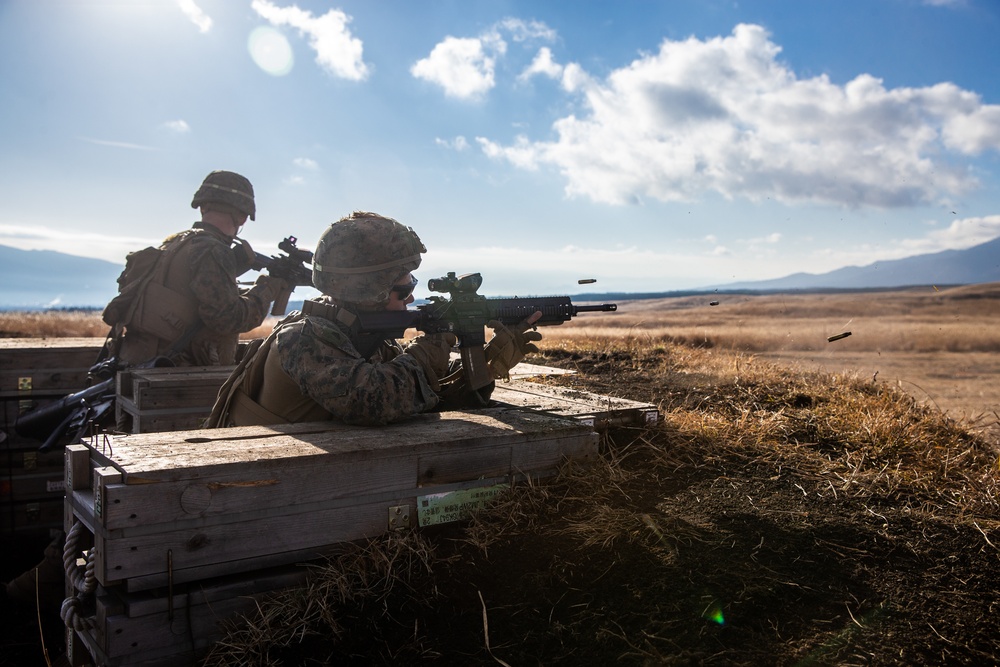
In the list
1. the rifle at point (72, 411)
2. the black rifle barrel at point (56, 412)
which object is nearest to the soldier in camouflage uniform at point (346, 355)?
the rifle at point (72, 411)

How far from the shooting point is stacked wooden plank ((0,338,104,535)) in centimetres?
762

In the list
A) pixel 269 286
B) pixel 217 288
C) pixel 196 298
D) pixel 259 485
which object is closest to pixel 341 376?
pixel 259 485

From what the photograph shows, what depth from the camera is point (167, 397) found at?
583 centimetres

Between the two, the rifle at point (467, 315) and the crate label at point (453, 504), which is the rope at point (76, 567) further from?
the rifle at point (467, 315)

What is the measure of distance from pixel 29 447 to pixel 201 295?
2757 mm

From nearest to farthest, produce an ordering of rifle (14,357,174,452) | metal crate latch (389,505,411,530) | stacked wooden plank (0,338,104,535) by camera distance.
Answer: metal crate latch (389,505,411,530)
rifle (14,357,174,452)
stacked wooden plank (0,338,104,535)

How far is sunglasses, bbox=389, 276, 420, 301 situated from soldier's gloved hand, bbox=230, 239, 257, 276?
3472mm

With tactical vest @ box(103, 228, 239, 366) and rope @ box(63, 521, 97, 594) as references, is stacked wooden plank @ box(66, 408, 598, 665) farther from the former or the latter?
tactical vest @ box(103, 228, 239, 366)

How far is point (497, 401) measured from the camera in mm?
5387

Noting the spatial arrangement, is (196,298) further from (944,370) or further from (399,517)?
(944,370)

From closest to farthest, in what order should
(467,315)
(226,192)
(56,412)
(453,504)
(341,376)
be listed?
(453,504) < (341,376) < (467,315) < (56,412) < (226,192)

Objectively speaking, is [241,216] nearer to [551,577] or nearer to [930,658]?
[551,577]

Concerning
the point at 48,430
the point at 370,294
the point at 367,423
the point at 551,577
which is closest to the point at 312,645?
the point at 551,577

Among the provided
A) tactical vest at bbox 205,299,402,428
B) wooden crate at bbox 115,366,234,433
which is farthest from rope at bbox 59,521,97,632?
wooden crate at bbox 115,366,234,433
